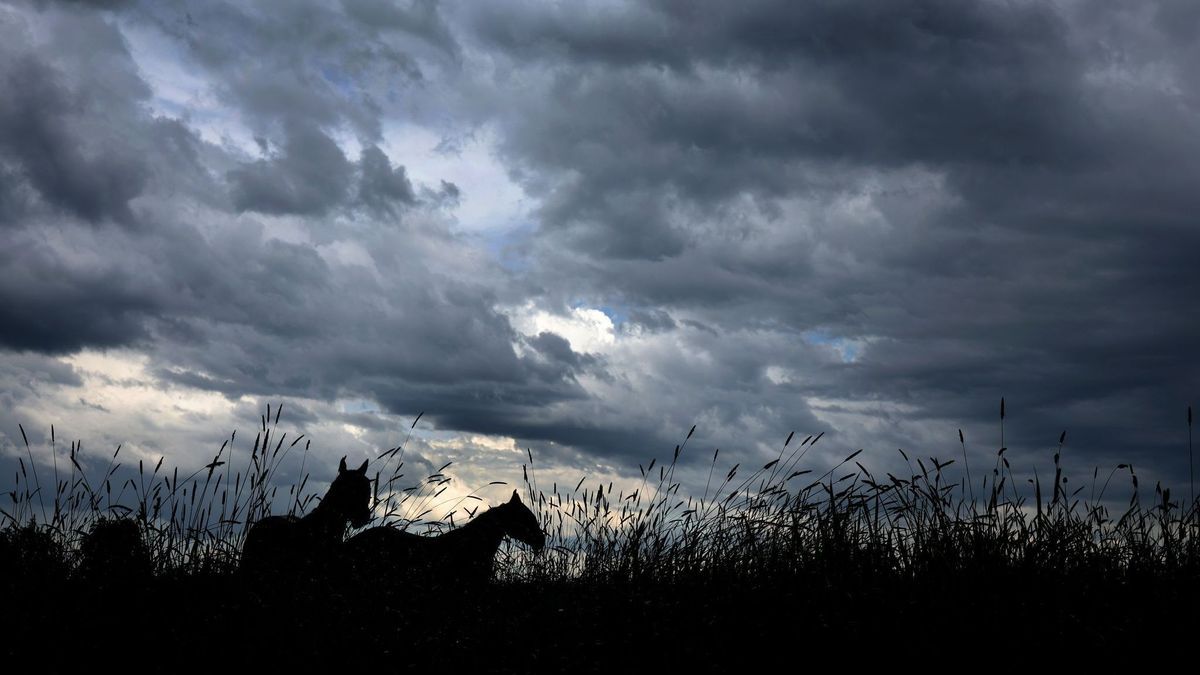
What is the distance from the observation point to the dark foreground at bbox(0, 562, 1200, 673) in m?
3.79

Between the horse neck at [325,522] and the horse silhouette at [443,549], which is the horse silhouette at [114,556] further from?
the horse silhouette at [443,549]

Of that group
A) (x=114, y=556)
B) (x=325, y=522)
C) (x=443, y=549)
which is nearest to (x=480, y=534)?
(x=443, y=549)

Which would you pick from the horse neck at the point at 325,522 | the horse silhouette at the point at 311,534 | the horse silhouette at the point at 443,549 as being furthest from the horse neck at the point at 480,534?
the horse neck at the point at 325,522

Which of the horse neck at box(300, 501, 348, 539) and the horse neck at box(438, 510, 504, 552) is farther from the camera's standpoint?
the horse neck at box(438, 510, 504, 552)

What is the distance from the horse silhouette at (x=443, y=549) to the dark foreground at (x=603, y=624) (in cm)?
69

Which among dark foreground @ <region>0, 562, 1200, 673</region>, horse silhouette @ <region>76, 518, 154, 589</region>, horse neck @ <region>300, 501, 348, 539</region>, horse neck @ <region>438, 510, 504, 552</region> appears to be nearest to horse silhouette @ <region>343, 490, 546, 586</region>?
horse neck @ <region>438, 510, 504, 552</region>

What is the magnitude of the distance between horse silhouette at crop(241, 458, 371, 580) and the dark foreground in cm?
31

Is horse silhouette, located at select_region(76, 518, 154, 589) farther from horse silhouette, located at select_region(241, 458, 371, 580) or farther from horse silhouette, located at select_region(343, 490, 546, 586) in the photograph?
horse silhouette, located at select_region(343, 490, 546, 586)

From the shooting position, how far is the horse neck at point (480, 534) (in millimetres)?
7008

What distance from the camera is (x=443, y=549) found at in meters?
6.99

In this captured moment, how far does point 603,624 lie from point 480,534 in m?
2.93

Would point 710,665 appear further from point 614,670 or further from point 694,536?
point 694,536

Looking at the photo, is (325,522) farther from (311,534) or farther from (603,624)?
(603,624)

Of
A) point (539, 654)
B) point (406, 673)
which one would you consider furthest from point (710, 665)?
point (406, 673)
